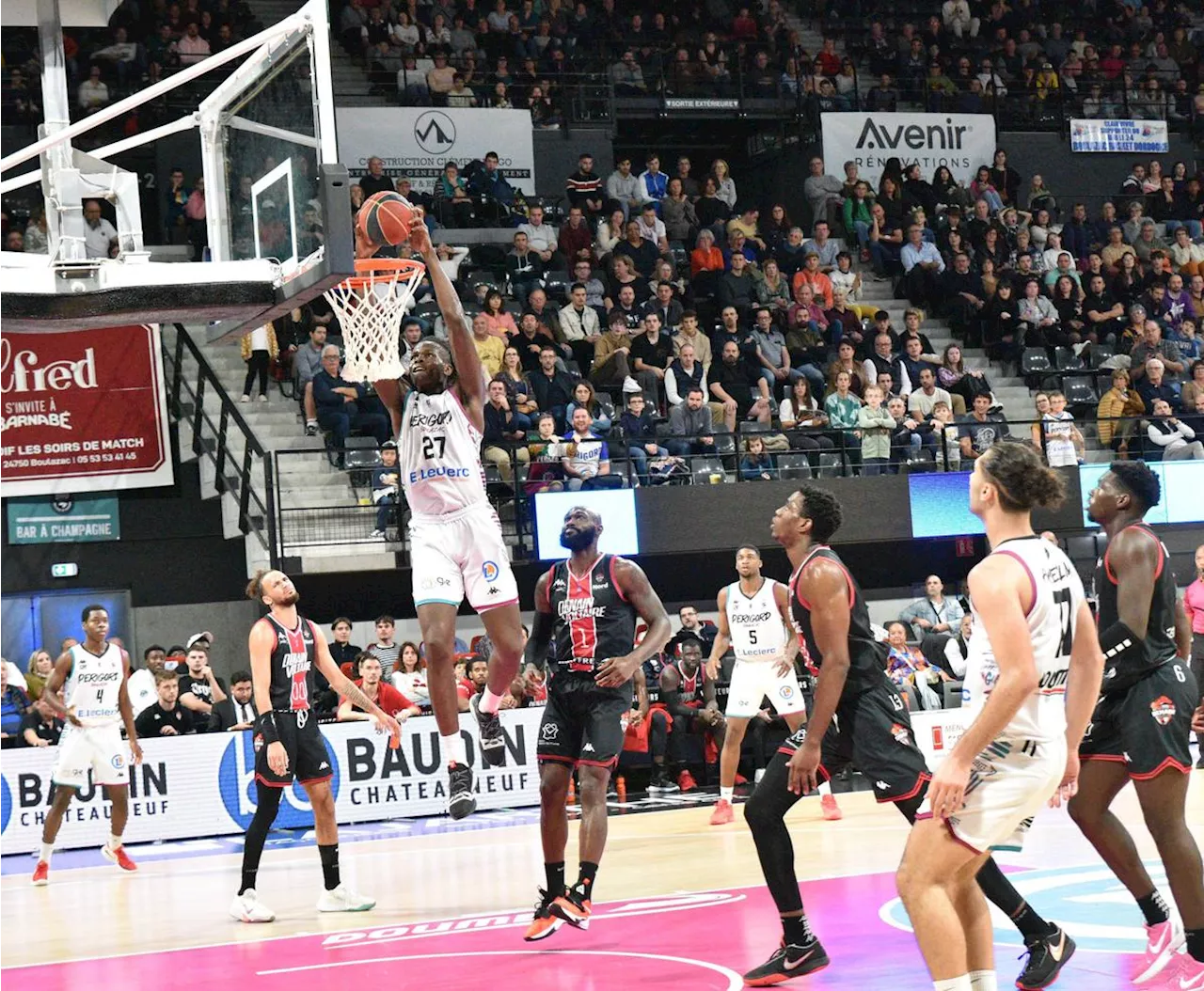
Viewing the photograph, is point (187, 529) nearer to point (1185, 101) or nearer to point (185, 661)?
point (185, 661)

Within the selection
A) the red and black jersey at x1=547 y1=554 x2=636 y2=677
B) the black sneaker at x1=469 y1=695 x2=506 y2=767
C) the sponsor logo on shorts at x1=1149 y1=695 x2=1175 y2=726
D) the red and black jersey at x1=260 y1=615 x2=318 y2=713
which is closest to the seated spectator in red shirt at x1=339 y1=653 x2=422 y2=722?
the red and black jersey at x1=260 y1=615 x2=318 y2=713

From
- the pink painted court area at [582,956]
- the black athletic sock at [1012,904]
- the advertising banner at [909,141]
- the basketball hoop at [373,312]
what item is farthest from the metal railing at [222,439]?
the advertising banner at [909,141]

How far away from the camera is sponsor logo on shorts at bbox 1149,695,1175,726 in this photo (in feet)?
19.9

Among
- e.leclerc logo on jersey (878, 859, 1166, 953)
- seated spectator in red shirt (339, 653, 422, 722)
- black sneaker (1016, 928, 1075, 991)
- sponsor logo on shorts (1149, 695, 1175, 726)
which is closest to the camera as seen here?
black sneaker (1016, 928, 1075, 991)

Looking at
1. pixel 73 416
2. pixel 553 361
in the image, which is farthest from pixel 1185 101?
pixel 73 416

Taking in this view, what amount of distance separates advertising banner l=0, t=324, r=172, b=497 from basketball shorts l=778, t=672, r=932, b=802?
11.6 m

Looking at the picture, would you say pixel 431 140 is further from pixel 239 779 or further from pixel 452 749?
pixel 452 749

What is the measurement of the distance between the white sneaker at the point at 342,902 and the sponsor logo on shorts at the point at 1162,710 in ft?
15.4

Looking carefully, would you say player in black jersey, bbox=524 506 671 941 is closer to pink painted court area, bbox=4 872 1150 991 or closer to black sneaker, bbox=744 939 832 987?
pink painted court area, bbox=4 872 1150 991

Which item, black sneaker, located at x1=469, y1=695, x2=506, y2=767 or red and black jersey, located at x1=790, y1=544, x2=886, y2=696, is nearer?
red and black jersey, located at x1=790, y1=544, x2=886, y2=696

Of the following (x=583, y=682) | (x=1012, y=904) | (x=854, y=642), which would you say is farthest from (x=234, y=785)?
(x=1012, y=904)

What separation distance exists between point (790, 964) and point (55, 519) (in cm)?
1244

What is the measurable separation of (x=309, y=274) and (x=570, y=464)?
9.58 m

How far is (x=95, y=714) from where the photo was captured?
39.6 ft
